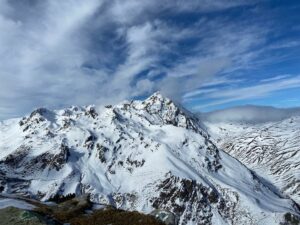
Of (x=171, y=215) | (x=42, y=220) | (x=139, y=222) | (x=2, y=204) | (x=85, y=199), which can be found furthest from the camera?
(x=85, y=199)

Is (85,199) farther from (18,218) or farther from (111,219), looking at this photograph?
(18,218)

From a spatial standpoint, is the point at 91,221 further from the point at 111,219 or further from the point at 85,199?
the point at 85,199

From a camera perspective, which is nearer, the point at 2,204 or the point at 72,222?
the point at 72,222

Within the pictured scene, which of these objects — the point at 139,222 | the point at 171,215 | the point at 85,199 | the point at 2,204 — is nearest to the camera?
the point at 139,222

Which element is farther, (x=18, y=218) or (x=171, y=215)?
(x=171, y=215)

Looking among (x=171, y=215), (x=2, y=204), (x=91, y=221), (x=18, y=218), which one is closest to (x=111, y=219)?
(x=91, y=221)

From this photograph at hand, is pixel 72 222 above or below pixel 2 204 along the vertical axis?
below

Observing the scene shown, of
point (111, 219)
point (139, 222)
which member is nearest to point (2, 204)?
point (111, 219)

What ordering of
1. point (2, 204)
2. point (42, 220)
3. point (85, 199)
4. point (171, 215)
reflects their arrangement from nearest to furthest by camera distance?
point (42, 220) < point (171, 215) < point (2, 204) < point (85, 199)

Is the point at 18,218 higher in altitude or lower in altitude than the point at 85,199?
lower
